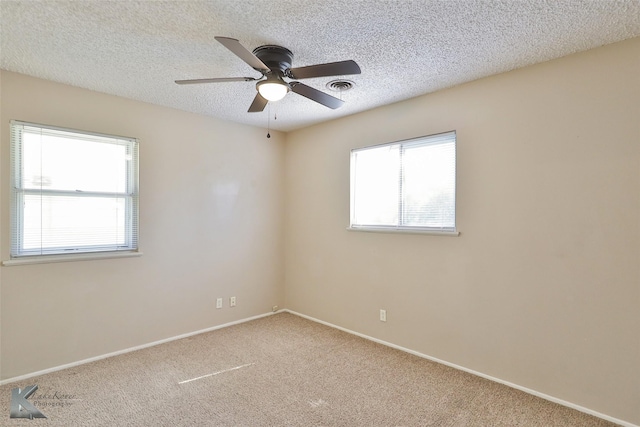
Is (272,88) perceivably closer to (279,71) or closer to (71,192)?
(279,71)

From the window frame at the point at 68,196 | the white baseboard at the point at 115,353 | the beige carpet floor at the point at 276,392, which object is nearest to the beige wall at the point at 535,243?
the beige carpet floor at the point at 276,392

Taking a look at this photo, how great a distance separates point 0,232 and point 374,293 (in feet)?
11.0

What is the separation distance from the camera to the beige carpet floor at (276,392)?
215 cm

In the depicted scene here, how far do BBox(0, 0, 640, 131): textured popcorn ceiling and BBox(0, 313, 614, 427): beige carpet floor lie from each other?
2.51 metres

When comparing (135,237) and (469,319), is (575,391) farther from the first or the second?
(135,237)

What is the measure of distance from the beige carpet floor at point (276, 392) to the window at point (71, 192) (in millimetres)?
1131

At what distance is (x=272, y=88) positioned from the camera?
2088mm

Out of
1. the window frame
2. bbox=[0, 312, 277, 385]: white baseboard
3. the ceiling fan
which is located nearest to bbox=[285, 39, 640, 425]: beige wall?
the ceiling fan

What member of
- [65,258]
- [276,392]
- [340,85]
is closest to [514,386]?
[276,392]

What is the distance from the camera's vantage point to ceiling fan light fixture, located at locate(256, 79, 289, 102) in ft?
6.77

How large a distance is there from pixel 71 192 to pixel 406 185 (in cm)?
313

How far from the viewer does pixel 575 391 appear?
7.45ft

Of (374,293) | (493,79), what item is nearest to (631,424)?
(374,293)

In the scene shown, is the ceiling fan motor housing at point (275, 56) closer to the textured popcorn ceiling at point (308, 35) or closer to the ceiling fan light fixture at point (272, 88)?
the textured popcorn ceiling at point (308, 35)
